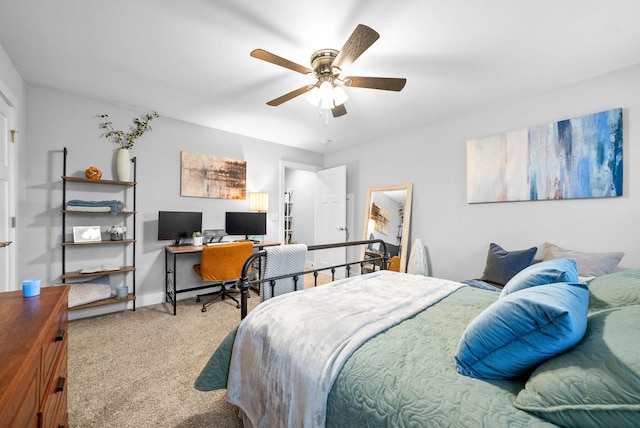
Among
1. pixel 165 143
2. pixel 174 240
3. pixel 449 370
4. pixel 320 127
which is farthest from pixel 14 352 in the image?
pixel 320 127

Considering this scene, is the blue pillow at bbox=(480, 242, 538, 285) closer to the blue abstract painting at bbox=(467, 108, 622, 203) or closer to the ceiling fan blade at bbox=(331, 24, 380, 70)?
the blue abstract painting at bbox=(467, 108, 622, 203)

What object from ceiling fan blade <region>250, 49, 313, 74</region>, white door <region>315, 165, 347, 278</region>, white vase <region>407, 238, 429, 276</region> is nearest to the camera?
ceiling fan blade <region>250, 49, 313, 74</region>

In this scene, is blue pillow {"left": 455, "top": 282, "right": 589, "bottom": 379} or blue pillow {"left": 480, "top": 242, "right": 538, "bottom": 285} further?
blue pillow {"left": 480, "top": 242, "right": 538, "bottom": 285}

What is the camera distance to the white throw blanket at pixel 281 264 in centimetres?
180

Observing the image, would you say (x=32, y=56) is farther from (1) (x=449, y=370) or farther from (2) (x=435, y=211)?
(2) (x=435, y=211)

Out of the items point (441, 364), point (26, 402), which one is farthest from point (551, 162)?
point (26, 402)

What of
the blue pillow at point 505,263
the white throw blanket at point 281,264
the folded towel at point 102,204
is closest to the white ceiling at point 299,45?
the folded towel at point 102,204

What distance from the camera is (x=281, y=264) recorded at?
1.84m

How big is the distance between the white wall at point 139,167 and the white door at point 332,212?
38.4 inches

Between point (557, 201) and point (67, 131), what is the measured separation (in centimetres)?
522

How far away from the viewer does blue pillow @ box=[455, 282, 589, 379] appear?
713 millimetres

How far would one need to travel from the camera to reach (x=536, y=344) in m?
0.73

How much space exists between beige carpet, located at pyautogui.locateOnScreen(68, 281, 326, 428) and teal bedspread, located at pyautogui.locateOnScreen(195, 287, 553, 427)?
3.41 ft

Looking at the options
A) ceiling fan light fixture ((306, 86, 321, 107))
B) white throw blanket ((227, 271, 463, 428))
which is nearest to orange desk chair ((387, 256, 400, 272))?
white throw blanket ((227, 271, 463, 428))
